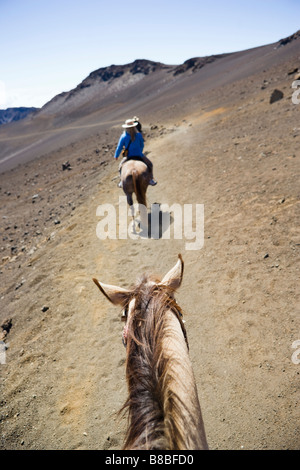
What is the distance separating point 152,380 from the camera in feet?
5.12

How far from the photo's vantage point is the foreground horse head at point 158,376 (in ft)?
4.58

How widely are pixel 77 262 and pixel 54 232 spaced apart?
8.48 ft

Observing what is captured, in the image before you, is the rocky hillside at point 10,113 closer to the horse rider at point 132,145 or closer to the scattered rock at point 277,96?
the scattered rock at point 277,96

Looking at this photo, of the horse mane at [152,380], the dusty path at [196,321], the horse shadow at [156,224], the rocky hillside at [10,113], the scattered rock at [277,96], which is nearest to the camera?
the horse mane at [152,380]

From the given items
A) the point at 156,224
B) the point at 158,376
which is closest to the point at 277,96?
the point at 156,224

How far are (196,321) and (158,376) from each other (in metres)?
2.94

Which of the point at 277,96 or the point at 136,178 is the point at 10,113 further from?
the point at 136,178

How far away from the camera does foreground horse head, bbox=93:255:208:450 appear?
1.40m

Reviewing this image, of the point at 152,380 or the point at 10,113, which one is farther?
the point at 10,113

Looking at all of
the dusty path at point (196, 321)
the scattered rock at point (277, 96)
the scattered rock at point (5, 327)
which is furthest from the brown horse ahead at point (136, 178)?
the scattered rock at point (277, 96)

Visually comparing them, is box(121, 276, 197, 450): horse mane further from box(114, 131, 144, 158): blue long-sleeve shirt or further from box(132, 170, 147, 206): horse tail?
box(114, 131, 144, 158): blue long-sleeve shirt

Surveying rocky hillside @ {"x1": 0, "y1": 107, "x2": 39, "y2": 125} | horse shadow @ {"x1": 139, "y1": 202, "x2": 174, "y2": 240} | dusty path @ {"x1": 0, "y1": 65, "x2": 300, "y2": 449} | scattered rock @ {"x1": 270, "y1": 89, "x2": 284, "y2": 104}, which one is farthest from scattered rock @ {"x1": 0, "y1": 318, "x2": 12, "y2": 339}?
rocky hillside @ {"x1": 0, "y1": 107, "x2": 39, "y2": 125}

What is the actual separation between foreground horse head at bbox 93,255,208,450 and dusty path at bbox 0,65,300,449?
195 centimetres
